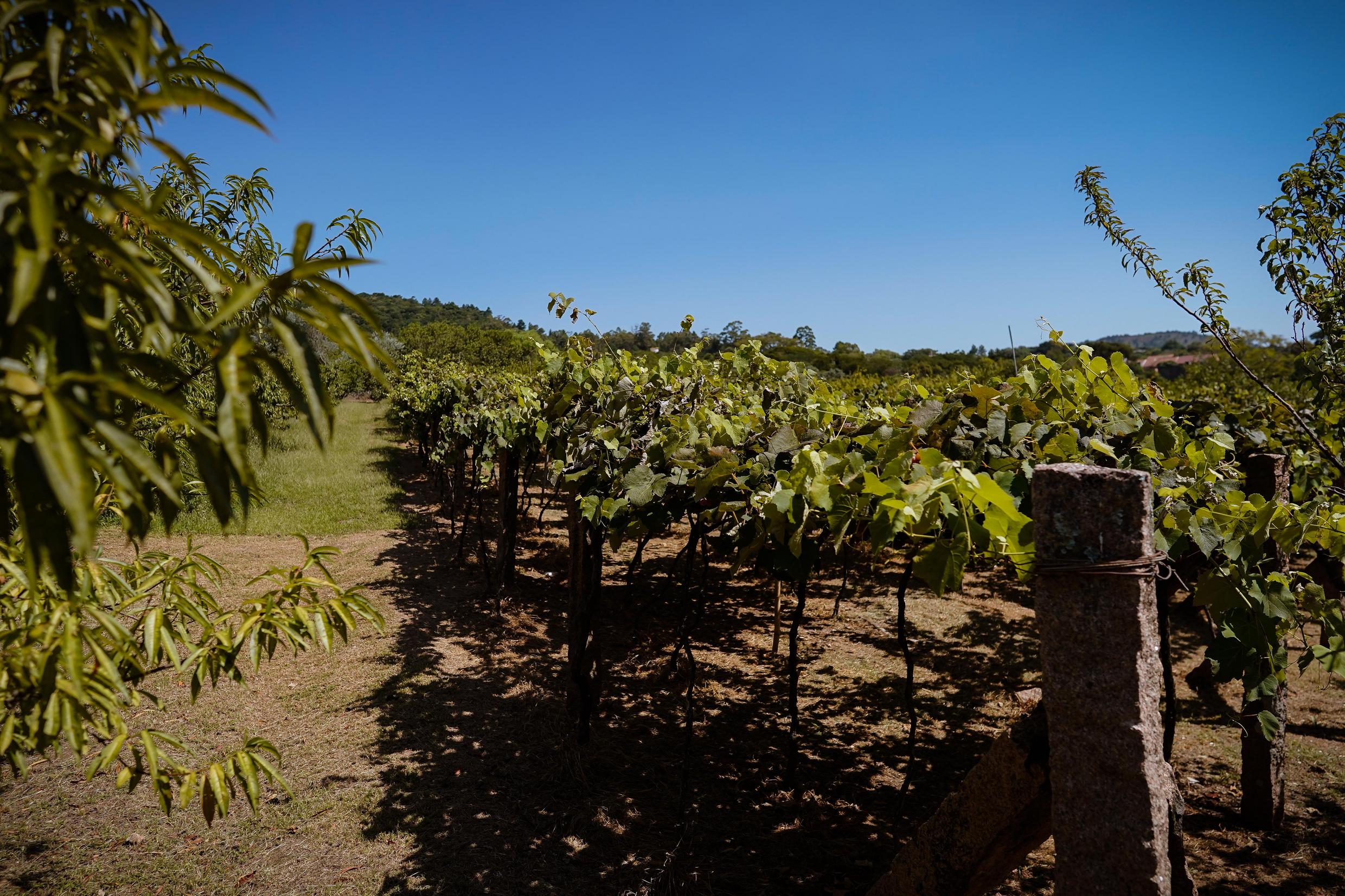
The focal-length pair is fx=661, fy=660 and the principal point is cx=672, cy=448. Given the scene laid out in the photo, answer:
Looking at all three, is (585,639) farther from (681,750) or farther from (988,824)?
(988,824)

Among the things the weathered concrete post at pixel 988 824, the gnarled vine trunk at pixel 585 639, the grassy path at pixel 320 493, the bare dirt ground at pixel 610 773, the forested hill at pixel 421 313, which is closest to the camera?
the weathered concrete post at pixel 988 824

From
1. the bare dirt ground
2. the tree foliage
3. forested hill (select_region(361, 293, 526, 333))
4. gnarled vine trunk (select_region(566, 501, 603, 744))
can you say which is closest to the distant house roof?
the bare dirt ground

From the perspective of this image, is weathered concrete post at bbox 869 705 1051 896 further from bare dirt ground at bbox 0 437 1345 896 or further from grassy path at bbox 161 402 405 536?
grassy path at bbox 161 402 405 536

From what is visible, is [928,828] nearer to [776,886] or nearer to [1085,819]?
[1085,819]

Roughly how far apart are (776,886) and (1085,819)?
195 cm

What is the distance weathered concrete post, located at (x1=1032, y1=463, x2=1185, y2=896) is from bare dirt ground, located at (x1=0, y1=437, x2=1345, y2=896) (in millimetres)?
731

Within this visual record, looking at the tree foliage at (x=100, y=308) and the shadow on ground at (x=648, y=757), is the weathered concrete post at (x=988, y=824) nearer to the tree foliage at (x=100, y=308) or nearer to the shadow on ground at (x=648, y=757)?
the shadow on ground at (x=648, y=757)

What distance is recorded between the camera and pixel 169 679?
16.8ft

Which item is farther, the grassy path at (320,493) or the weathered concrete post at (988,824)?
the grassy path at (320,493)

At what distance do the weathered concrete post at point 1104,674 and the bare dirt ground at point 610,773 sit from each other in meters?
0.73

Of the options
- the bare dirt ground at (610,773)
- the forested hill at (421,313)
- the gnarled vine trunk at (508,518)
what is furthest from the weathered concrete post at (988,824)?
the forested hill at (421,313)

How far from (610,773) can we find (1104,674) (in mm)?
3177

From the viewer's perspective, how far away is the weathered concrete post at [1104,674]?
141 cm

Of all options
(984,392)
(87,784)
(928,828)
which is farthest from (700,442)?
(87,784)
